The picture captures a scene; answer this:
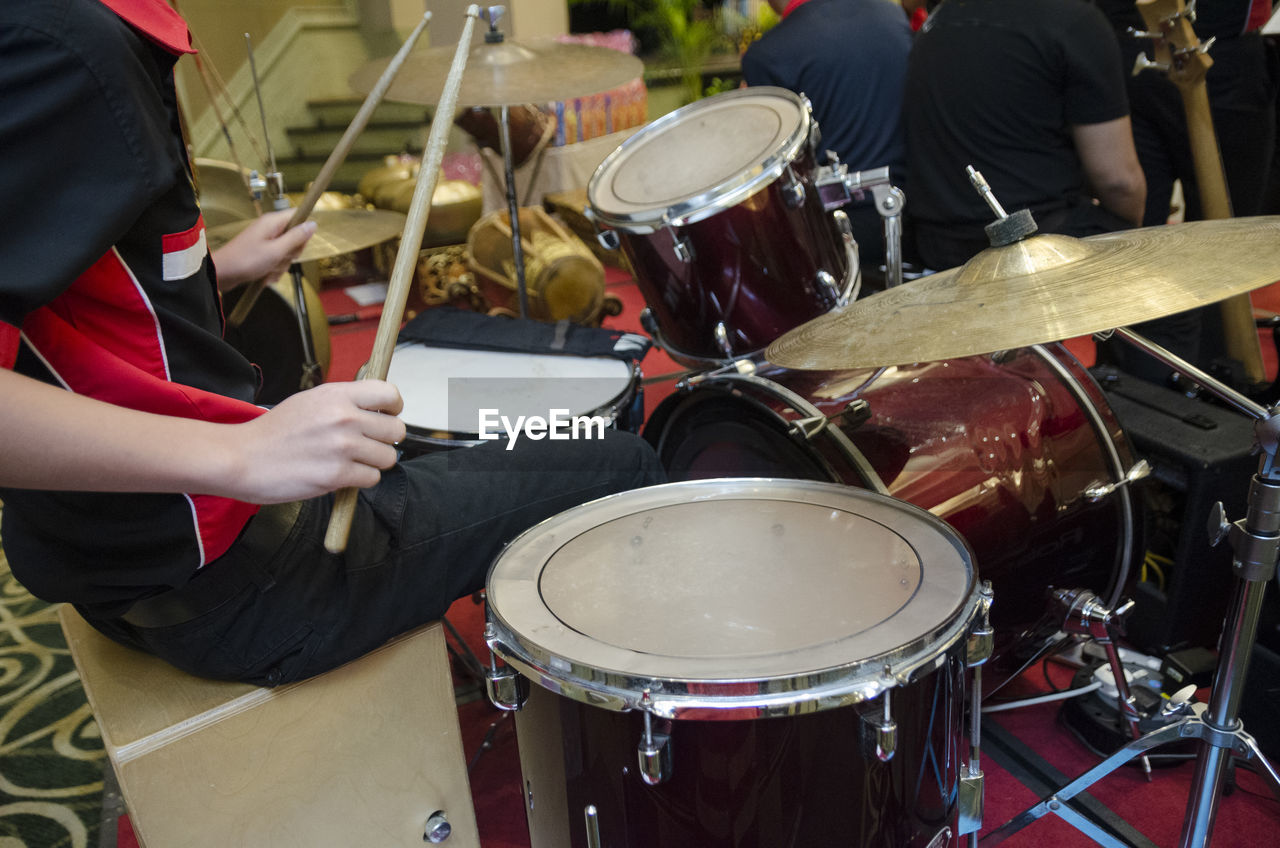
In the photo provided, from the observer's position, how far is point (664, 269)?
1895 mm

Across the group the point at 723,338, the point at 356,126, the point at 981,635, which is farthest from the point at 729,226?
the point at 981,635

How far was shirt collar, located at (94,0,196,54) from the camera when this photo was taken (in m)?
0.86

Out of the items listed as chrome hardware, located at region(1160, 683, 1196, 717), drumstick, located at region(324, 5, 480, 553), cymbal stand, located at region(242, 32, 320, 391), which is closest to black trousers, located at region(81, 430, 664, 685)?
drumstick, located at region(324, 5, 480, 553)

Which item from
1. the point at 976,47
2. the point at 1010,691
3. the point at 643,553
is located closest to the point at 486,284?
the point at 976,47

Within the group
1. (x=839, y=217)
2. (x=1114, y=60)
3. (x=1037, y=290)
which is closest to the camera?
(x=1037, y=290)

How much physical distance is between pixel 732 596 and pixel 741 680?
181 mm

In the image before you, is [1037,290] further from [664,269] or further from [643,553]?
[664,269]

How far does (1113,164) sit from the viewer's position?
2.34 meters

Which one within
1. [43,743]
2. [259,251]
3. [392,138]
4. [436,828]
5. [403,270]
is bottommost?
[43,743]

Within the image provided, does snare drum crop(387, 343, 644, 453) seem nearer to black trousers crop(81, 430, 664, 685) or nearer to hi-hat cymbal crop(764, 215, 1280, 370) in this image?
black trousers crop(81, 430, 664, 685)

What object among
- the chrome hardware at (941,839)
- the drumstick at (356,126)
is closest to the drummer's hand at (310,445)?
the drumstick at (356,126)

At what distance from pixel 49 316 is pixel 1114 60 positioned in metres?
2.25

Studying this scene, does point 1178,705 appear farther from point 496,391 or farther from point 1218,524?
point 496,391

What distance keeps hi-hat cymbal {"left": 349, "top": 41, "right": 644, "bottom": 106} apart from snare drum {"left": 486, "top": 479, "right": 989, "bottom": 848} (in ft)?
5.01
